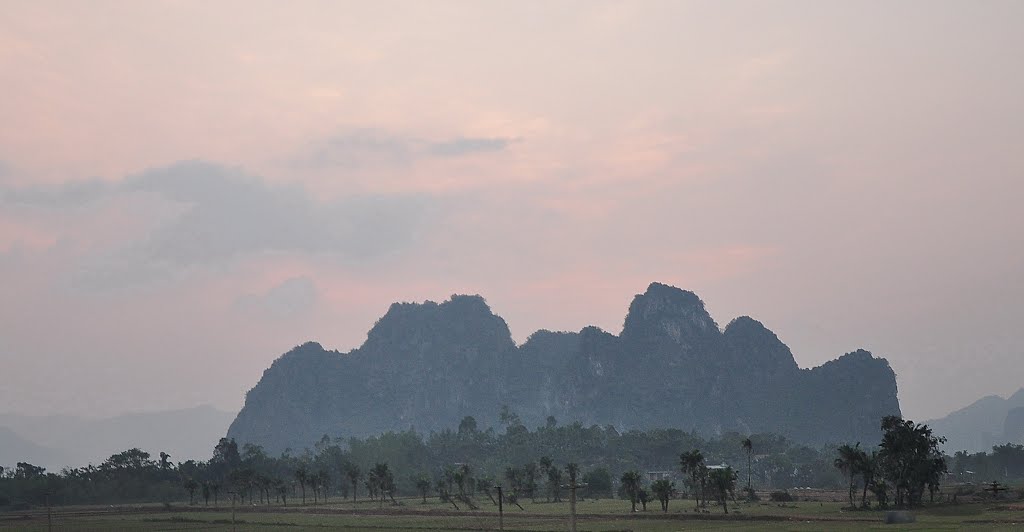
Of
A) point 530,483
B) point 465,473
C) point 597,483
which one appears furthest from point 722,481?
point 597,483

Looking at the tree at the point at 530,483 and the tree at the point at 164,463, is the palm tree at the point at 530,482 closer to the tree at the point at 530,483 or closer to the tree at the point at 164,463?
the tree at the point at 530,483

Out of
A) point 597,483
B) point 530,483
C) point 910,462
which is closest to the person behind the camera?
point 910,462

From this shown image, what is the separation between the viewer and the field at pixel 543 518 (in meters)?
62.8

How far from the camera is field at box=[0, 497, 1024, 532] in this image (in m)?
62.8

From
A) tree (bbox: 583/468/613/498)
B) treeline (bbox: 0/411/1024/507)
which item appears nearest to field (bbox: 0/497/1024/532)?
treeline (bbox: 0/411/1024/507)

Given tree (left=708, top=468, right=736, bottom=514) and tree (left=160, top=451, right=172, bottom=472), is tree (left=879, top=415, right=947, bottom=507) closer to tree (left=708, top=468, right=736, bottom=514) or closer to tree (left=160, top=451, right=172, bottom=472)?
tree (left=708, top=468, right=736, bottom=514)

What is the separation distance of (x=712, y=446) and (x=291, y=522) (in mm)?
131165

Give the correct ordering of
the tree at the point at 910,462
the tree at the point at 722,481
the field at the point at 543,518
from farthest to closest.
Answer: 1. the tree at the point at 722,481
2. the tree at the point at 910,462
3. the field at the point at 543,518

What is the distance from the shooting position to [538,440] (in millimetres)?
197750

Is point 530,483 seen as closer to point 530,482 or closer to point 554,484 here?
point 530,482

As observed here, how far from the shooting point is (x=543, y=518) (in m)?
79.4

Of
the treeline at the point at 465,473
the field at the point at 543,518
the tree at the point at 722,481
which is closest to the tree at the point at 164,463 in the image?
the treeline at the point at 465,473

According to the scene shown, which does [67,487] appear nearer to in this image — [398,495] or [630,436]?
[398,495]

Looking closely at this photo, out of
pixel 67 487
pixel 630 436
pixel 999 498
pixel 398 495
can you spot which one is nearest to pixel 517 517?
pixel 999 498
